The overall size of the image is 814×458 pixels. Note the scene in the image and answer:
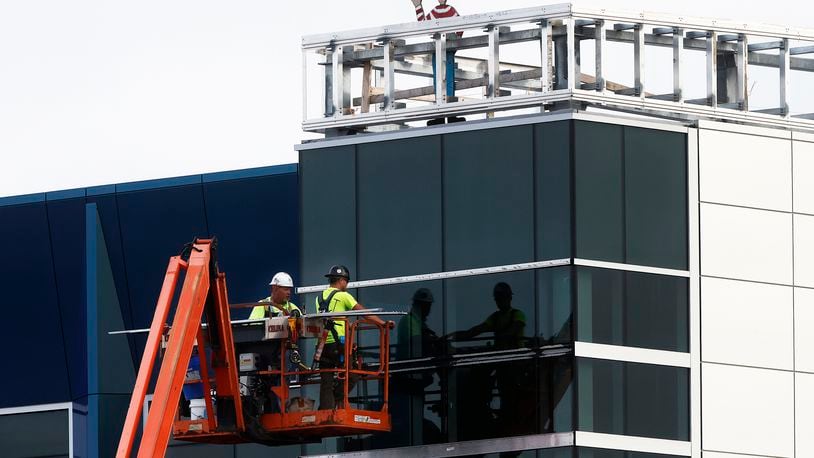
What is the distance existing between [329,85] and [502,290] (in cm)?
618

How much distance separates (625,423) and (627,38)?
7920 millimetres

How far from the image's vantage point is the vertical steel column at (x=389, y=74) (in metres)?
47.5

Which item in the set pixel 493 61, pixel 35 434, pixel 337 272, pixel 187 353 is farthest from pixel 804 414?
pixel 35 434

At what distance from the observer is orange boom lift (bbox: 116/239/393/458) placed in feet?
138

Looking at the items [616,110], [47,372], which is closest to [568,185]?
[616,110]

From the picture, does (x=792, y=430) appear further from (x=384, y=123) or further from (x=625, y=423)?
(x=384, y=123)

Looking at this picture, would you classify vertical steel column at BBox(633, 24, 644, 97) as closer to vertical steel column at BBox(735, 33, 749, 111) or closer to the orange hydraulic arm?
vertical steel column at BBox(735, 33, 749, 111)

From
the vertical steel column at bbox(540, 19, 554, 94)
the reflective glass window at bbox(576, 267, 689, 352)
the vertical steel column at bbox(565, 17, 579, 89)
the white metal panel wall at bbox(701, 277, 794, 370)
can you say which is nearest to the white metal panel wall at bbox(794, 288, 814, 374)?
the white metal panel wall at bbox(701, 277, 794, 370)

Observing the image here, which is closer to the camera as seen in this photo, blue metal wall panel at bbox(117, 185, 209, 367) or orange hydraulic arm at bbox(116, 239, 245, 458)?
orange hydraulic arm at bbox(116, 239, 245, 458)

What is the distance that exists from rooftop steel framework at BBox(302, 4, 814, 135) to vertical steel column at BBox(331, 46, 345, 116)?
21 millimetres

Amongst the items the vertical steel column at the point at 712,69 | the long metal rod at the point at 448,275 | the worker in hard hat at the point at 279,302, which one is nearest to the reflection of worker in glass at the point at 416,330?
the long metal rod at the point at 448,275

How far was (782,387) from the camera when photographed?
46.8 metres

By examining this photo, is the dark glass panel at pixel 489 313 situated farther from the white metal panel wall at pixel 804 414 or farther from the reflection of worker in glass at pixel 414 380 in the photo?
the white metal panel wall at pixel 804 414

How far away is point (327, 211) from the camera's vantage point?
157ft
